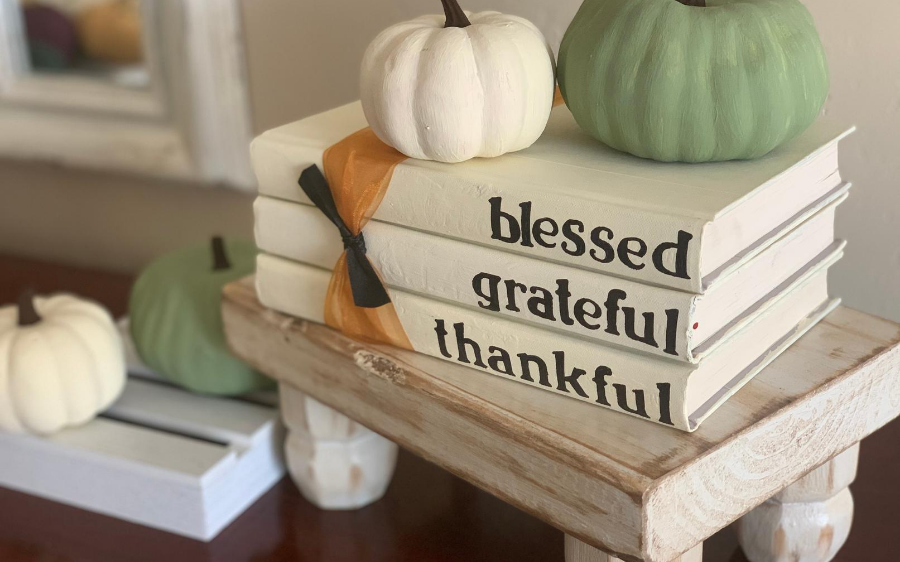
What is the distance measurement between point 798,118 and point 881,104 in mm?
244

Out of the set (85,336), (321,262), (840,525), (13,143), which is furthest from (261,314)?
(13,143)

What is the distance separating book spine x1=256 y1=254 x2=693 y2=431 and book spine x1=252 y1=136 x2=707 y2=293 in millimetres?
46

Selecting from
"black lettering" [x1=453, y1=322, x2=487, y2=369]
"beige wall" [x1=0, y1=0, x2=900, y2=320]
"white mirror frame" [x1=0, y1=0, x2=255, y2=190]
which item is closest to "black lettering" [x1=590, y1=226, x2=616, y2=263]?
"black lettering" [x1=453, y1=322, x2=487, y2=369]

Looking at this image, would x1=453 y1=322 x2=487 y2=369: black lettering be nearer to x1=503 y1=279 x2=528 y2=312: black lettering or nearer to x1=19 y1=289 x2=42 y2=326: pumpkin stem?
x1=503 y1=279 x2=528 y2=312: black lettering

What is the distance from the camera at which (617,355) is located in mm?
489

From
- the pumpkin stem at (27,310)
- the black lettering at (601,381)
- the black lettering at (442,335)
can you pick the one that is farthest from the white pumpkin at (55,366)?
the black lettering at (601,381)

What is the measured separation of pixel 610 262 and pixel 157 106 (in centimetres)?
71

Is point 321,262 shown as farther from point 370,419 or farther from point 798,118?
point 798,118

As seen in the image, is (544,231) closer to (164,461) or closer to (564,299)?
(564,299)

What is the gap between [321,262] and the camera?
2.01 feet

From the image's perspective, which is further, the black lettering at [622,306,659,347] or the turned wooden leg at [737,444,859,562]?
the turned wooden leg at [737,444,859,562]

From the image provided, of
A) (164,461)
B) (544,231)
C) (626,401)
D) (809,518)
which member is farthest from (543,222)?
(164,461)

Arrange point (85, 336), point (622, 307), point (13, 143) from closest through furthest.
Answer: point (622, 307) → point (85, 336) → point (13, 143)

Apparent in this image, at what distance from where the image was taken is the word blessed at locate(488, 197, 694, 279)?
0.45 m
